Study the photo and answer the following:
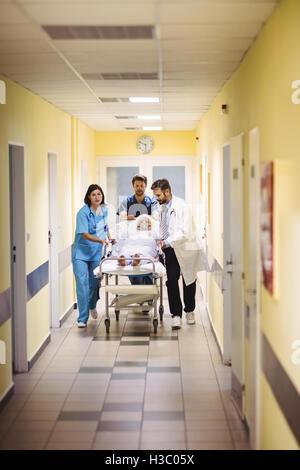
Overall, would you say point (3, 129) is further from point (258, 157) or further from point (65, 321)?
point (65, 321)

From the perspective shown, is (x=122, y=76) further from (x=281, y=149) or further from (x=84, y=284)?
(x=84, y=284)

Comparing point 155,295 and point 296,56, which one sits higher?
point 296,56

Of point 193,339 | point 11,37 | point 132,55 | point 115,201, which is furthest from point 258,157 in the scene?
point 115,201

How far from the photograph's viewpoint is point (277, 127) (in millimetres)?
2949

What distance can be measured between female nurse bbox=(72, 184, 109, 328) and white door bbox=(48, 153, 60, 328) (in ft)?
0.85

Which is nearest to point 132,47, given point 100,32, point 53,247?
point 100,32

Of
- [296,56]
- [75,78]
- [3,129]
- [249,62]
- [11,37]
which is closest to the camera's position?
[296,56]

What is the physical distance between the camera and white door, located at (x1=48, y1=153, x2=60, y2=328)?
22.5 ft

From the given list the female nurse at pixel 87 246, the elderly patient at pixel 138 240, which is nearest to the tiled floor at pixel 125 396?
the female nurse at pixel 87 246

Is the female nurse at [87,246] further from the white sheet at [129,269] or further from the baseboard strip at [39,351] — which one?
the baseboard strip at [39,351]

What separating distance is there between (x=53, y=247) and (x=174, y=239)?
144cm

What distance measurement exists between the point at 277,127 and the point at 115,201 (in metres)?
8.00

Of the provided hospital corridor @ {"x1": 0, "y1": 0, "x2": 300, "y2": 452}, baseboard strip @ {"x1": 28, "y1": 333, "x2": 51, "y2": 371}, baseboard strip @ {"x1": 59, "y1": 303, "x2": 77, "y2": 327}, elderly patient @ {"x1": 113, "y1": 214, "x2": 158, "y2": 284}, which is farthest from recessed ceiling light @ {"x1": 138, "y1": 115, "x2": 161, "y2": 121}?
baseboard strip @ {"x1": 28, "y1": 333, "x2": 51, "y2": 371}

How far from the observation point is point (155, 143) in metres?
10.6
